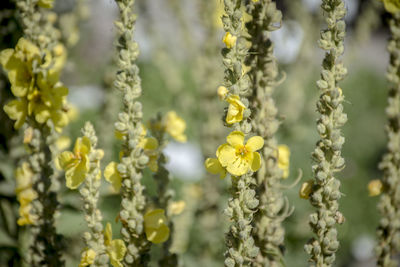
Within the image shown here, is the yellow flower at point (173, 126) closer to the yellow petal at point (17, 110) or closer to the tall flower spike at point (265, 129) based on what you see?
the tall flower spike at point (265, 129)

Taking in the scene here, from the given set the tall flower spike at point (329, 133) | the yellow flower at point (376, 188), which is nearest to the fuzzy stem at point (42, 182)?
the tall flower spike at point (329, 133)

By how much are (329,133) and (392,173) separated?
1.22 ft

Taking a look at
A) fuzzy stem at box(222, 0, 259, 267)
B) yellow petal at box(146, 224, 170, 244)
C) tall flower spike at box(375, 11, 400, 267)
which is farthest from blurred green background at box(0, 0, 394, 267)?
yellow petal at box(146, 224, 170, 244)

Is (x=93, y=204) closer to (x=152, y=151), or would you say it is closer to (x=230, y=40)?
(x=152, y=151)

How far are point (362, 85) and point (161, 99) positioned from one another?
315 centimetres

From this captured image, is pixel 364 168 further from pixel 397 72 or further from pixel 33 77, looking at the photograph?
pixel 33 77

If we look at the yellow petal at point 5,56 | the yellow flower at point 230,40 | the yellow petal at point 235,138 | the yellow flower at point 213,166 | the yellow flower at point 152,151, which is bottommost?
the yellow flower at point 213,166

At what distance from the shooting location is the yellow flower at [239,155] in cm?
85

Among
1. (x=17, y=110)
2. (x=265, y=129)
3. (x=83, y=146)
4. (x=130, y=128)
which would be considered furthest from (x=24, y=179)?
(x=265, y=129)

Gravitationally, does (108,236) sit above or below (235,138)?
below

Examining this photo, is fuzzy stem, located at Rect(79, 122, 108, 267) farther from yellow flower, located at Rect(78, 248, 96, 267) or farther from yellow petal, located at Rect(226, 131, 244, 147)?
yellow petal, located at Rect(226, 131, 244, 147)

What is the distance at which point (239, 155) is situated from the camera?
86 centimetres

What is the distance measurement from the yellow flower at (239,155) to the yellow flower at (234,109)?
0.03 m

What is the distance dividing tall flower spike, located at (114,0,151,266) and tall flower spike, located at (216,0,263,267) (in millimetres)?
208
